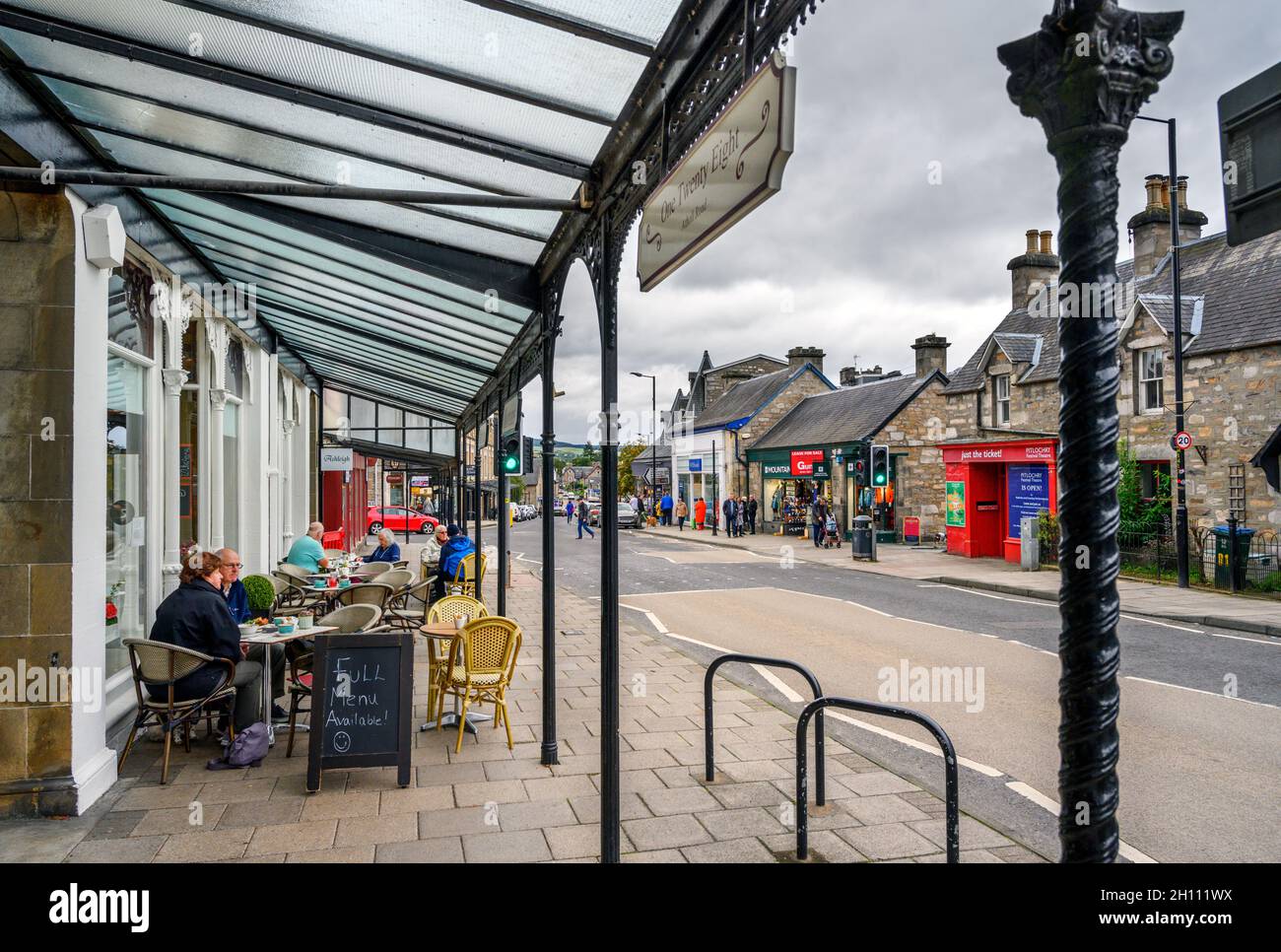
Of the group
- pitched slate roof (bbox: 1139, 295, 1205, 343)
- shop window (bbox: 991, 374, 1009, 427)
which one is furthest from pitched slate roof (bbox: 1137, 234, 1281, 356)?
shop window (bbox: 991, 374, 1009, 427)

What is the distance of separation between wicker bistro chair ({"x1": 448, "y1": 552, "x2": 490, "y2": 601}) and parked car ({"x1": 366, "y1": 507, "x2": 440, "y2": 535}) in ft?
79.4

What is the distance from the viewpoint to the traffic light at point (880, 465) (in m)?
26.8

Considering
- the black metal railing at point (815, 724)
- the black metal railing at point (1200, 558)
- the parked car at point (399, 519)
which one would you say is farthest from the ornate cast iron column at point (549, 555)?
the parked car at point (399, 519)

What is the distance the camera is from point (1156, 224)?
22.3m

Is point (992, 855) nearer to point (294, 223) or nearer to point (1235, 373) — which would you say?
point (294, 223)

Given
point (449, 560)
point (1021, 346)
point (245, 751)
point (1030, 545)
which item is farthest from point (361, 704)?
point (1021, 346)

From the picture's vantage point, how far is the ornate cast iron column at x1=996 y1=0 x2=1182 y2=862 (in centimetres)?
173

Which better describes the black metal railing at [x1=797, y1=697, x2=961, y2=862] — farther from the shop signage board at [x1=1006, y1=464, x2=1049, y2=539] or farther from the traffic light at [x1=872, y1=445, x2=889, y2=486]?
the traffic light at [x1=872, y1=445, x2=889, y2=486]

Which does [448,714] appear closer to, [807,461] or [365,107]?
[365,107]

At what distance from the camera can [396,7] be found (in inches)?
133

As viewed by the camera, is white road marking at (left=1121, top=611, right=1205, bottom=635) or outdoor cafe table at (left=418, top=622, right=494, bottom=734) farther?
white road marking at (left=1121, top=611, right=1205, bottom=635)

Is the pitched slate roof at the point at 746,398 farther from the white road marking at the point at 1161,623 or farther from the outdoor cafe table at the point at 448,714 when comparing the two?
the outdoor cafe table at the point at 448,714

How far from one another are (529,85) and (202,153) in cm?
314
